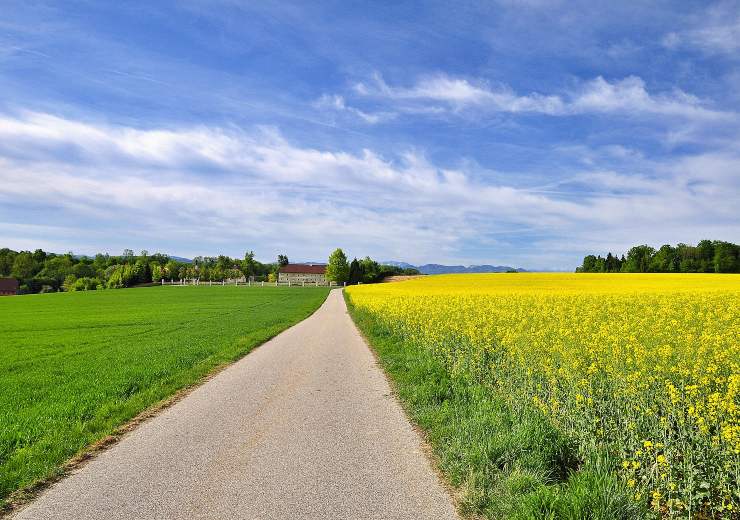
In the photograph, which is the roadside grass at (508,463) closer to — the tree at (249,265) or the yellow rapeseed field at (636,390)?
the yellow rapeseed field at (636,390)

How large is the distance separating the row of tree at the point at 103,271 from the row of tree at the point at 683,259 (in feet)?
347

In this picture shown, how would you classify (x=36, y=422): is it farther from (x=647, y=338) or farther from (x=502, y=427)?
(x=647, y=338)

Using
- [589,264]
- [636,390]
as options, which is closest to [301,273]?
[589,264]

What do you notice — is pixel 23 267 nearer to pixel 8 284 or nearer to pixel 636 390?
pixel 8 284

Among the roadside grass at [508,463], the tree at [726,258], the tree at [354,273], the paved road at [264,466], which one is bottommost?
the paved road at [264,466]

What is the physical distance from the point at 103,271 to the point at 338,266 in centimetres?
7881

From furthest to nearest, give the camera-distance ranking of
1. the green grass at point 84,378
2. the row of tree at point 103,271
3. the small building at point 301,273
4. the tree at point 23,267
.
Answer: the small building at point 301,273 → the tree at point 23,267 → the row of tree at point 103,271 → the green grass at point 84,378

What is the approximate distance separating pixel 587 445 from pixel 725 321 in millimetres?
13185

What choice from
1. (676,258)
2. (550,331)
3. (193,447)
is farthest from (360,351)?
(676,258)

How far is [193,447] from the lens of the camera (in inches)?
268

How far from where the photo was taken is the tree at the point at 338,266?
422 feet

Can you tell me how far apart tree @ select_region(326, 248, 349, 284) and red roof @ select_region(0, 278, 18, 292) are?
281 ft

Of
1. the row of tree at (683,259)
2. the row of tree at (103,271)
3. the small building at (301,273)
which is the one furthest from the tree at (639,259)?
the row of tree at (103,271)

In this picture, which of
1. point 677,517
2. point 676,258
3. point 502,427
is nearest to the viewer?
point 677,517
